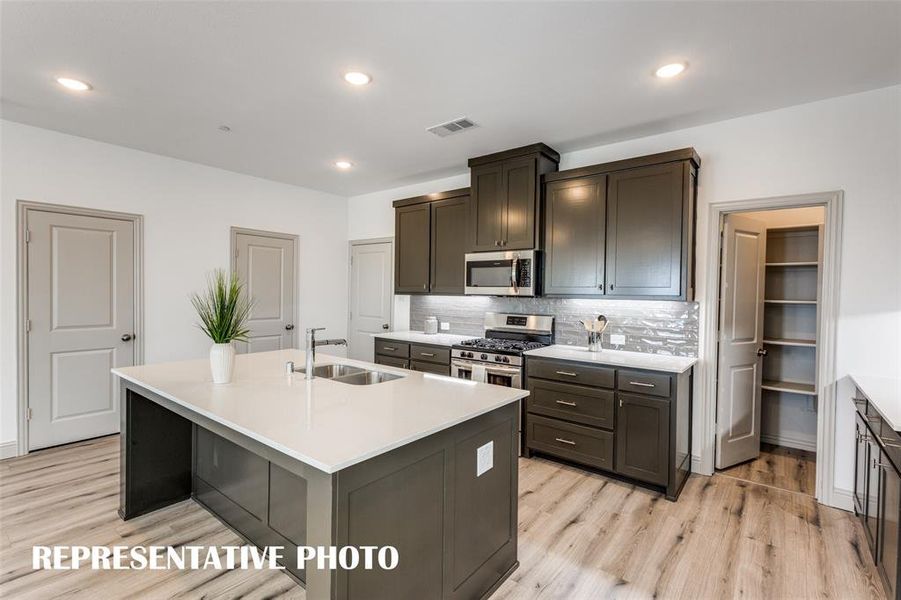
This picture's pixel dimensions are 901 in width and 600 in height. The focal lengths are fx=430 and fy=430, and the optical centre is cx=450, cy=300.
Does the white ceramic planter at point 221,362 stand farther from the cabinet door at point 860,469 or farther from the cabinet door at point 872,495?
the cabinet door at point 860,469

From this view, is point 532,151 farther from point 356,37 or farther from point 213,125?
point 213,125

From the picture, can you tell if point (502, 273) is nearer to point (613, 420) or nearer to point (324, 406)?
point (613, 420)

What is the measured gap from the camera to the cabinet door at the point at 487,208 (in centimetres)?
396

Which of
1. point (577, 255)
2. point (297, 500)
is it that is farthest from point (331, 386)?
point (577, 255)

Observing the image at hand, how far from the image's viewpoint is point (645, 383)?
118 inches

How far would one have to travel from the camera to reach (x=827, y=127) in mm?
2840

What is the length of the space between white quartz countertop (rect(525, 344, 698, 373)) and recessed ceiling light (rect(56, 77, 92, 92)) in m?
3.58

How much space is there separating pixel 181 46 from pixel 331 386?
1971 millimetres

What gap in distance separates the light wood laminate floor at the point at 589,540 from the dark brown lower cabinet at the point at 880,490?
7.4 inches

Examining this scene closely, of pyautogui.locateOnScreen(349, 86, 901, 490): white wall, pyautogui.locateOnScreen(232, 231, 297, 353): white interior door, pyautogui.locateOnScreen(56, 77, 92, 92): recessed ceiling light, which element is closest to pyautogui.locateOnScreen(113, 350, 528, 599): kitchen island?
pyautogui.locateOnScreen(56, 77, 92, 92): recessed ceiling light

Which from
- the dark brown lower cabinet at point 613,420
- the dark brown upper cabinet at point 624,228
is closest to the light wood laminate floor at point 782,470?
the dark brown lower cabinet at point 613,420

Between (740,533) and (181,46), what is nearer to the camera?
(181,46)

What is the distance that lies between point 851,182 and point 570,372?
2.19 meters

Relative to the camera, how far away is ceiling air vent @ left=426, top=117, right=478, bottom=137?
3246mm
